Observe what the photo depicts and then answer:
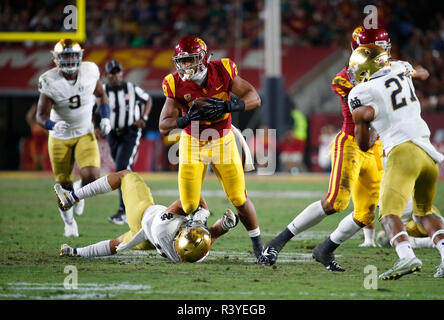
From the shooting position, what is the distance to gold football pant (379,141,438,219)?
472cm

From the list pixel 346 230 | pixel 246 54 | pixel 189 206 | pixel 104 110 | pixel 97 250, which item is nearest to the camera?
pixel 346 230

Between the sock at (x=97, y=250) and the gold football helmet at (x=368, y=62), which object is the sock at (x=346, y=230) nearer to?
the gold football helmet at (x=368, y=62)

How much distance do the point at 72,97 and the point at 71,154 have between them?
0.56 meters

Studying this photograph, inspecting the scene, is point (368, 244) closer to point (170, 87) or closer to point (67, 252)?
point (170, 87)

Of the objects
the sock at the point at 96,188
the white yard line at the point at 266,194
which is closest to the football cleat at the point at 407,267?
the sock at the point at 96,188

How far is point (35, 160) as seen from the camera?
54.8ft

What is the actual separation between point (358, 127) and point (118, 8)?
14.8m

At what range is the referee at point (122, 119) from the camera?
8539 mm

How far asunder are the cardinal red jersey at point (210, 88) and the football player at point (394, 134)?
3.67 feet

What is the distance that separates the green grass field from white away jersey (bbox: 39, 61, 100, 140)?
3.41 feet

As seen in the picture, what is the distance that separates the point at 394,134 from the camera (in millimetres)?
4816

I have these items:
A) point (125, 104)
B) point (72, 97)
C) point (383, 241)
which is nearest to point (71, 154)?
point (72, 97)

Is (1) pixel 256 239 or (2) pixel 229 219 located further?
(1) pixel 256 239

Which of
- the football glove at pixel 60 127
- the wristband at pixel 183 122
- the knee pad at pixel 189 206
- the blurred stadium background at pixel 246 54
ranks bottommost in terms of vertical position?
the knee pad at pixel 189 206
